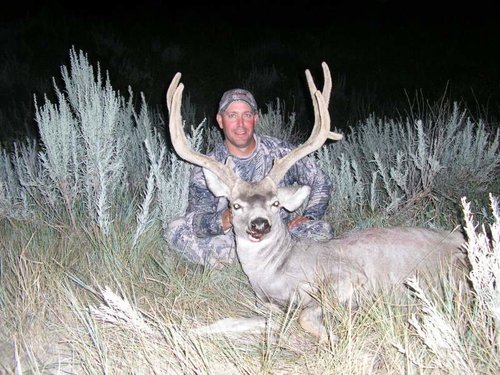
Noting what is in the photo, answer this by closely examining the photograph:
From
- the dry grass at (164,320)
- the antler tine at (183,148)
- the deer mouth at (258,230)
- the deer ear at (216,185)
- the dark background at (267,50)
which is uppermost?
the dark background at (267,50)

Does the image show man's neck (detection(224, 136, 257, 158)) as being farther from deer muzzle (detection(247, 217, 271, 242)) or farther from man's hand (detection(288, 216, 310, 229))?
deer muzzle (detection(247, 217, 271, 242))

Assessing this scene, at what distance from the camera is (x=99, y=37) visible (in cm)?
1303

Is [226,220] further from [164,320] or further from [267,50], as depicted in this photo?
[267,50]

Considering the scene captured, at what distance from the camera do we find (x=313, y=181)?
420cm

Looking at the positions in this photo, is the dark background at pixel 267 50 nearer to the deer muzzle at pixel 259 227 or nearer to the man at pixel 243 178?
the man at pixel 243 178

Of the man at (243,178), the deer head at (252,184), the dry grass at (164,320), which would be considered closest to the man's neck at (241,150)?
the man at (243,178)

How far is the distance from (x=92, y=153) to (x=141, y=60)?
28.8 feet

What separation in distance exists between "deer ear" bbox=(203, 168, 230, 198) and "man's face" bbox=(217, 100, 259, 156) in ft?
2.42

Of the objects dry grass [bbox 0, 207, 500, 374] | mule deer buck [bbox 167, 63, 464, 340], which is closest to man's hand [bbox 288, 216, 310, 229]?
mule deer buck [bbox 167, 63, 464, 340]

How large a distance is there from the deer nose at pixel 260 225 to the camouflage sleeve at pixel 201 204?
Result: 821 millimetres

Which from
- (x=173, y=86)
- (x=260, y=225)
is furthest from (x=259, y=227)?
(x=173, y=86)

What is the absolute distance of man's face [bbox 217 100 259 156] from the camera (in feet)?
13.3

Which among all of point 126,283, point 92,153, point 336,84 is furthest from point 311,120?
point 126,283

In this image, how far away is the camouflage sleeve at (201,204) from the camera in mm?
3938
